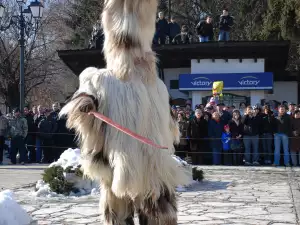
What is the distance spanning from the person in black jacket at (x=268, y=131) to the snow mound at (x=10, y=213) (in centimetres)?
1107

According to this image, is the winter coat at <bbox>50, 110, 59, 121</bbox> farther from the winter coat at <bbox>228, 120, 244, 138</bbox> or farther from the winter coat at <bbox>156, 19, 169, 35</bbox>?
the winter coat at <bbox>156, 19, 169, 35</bbox>

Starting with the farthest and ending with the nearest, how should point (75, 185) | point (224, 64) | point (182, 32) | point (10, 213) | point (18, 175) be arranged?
1. point (224, 64)
2. point (182, 32)
3. point (18, 175)
4. point (75, 185)
5. point (10, 213)

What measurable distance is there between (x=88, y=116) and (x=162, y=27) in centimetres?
1731

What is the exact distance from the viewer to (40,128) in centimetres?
1706

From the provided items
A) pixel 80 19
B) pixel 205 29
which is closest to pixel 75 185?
pixel 205 29

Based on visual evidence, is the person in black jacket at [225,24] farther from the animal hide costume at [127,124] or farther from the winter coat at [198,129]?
the animal hide costume at [127,124]

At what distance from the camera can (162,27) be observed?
71.6 feet

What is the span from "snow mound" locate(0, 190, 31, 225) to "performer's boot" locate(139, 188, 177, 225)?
1389mm

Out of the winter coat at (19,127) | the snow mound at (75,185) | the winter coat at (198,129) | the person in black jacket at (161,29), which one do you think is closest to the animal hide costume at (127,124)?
the snow mound at (75,185)

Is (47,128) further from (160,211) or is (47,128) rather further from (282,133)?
(160,211)

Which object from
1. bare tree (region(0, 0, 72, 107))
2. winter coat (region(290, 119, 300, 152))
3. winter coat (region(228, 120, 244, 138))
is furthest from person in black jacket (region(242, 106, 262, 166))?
bare tree (region(0, 0, 72, 107))

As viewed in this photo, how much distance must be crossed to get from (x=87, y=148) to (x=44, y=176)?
540 cm

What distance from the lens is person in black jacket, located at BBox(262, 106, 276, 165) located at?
15641mm

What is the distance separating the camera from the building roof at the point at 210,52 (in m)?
22.3
